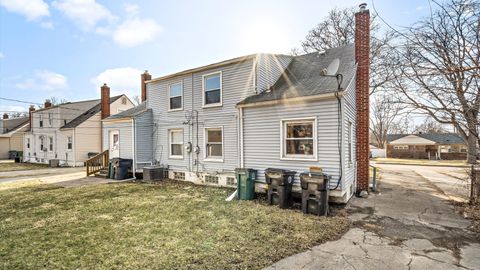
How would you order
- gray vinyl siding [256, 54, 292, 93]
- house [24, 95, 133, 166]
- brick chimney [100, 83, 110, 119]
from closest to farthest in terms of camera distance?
gray vinyl siding [256, 54, 292, 93] → brick chimney [100, 83, 110, 119] → house [24, 95, 133, 166]

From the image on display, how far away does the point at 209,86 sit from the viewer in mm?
11219

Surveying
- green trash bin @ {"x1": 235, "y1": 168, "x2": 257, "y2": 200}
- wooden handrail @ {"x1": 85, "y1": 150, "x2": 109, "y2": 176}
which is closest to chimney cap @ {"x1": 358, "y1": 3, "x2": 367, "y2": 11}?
green trash bin @ {"x1": 235, "y1": 168, "x2": 257, "y2": 200}

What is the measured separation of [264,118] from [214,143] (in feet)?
9.83

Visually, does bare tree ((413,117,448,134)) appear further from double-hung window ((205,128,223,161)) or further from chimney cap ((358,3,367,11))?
double-hung window ((205,128,223,161))

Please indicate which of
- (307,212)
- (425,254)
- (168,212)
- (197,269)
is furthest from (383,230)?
(168,212)

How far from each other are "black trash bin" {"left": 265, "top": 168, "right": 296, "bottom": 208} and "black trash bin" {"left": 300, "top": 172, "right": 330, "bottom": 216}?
2.16 feet

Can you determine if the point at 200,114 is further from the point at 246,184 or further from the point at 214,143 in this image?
the point at 246,184

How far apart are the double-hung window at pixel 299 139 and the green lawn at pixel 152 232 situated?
191 cm

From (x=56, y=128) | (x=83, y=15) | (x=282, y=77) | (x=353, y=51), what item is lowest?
(x=56, y=128)

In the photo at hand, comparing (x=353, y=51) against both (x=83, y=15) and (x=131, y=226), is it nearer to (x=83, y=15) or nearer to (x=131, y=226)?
(x=131, y=226)

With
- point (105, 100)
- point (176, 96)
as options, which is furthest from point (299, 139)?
point (105, 100)

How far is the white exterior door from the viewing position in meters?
14.3

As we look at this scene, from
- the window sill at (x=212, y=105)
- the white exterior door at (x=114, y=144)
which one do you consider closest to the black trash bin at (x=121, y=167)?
the white exterior door at (x=114, y=144)

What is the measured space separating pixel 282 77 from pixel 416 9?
647 centimetres
